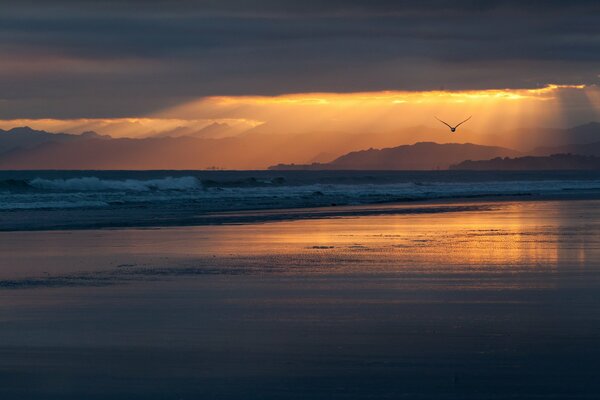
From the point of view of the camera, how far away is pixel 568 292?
1107cm

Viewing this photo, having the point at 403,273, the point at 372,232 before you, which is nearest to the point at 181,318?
the point at 403,273

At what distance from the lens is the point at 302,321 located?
30.7 ft

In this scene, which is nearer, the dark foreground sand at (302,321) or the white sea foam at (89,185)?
the dark foreground sand at (302,321)

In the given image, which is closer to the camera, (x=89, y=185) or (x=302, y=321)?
(x=302, y=321)

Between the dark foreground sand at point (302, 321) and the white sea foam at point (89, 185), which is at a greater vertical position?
the white sea foam at point (89, 185)

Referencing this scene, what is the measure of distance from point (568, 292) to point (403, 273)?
2654 millimetres

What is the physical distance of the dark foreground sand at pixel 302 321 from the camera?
22.9 feet

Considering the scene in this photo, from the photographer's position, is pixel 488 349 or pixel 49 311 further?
pixel 49 311

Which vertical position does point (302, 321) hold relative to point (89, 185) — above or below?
below

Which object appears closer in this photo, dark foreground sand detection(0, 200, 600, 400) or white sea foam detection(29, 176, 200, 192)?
dark foreground sand detection(0, 200, 600, 400)

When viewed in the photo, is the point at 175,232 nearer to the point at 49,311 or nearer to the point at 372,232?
the point at 372,232

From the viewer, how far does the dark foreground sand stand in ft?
22.9

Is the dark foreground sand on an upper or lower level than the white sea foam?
lower

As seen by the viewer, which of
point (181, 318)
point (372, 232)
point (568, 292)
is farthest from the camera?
point (372, 232)
